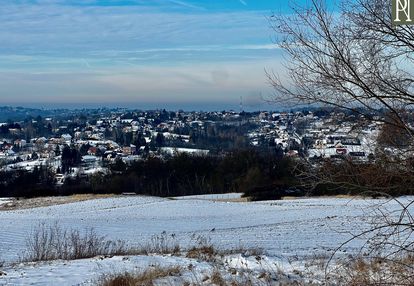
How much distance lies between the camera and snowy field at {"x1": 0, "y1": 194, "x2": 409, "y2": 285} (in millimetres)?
10929

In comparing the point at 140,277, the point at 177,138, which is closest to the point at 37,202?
the point at 140,277

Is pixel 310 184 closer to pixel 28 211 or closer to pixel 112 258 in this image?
pixel 112 258

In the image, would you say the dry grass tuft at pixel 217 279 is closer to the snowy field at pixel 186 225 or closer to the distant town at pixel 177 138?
the snowy field at pixel 186 225

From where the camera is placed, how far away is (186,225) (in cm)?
2667

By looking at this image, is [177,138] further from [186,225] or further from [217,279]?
[217,279]

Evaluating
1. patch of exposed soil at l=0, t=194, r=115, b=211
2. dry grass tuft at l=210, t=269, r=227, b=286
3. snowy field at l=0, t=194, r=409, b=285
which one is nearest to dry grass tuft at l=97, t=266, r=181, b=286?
snowy field at l=0, t=194, r=409, b=285

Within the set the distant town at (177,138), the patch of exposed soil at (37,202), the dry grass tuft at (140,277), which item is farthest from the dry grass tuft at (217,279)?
the patch of exposed soil at (37,202)

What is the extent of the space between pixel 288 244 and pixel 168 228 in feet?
30.6

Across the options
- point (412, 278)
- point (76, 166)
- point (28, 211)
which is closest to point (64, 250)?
point (412, 278)

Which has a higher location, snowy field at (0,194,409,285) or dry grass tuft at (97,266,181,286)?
dry grass tuft at (97,266,181,286)

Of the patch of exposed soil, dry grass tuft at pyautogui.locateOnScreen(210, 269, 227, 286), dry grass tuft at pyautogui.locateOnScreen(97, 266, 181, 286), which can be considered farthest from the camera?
the patch of exposed soil

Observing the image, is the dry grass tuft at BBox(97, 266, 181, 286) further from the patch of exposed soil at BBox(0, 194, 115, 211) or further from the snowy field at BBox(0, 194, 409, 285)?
the patch of exposed soil at BBox(0, 194, 115, 211)

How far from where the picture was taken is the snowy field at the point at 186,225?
35.9ft

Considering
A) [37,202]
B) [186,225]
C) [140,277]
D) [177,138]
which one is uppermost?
[140,277]
